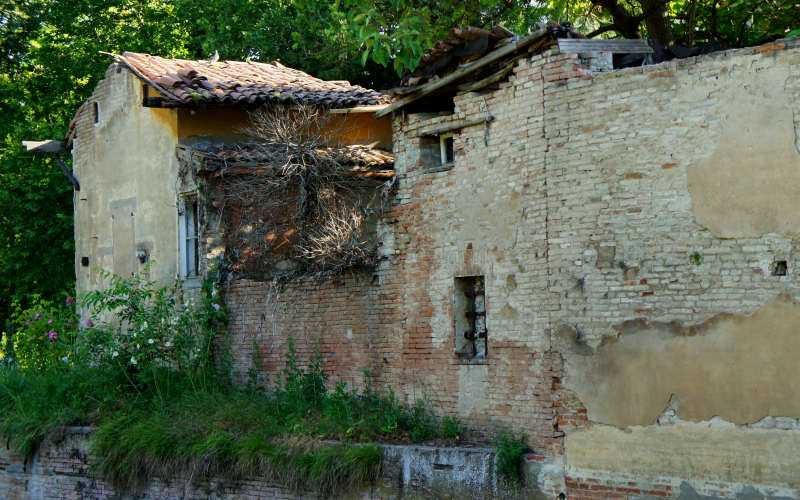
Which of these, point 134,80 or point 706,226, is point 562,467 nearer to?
point 706,226

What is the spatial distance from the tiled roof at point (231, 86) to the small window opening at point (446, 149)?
13.3 ft

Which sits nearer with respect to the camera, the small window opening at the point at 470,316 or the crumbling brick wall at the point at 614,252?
the crumbling brick wall at the point at 614,252

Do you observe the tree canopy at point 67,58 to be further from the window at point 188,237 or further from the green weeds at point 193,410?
the green weeds at point 193,410

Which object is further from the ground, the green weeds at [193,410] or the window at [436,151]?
the window at [436,151]

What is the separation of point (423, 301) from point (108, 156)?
8.75 meters

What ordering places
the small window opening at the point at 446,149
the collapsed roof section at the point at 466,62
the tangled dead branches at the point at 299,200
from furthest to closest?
the tangled dead branches at the point at 299,200 < the small window opening at the point at 446,149 < the collapsed roof section at the point at 466,62

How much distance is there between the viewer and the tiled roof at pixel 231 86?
14.0 metres

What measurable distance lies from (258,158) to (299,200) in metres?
1.38

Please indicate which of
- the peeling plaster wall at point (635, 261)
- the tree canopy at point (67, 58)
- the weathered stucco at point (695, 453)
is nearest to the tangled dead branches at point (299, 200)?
the peeling plaster wall at point (635, 261)

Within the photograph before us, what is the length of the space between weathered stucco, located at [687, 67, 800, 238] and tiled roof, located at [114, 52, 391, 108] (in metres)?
7.58

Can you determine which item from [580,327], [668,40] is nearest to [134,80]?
[668,40]

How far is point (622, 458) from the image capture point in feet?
27.2

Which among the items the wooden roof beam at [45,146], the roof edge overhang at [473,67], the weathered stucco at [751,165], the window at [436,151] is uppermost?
the wooden roof beam at [45,146]

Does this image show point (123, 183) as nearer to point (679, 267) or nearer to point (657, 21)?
point (657, 21)
